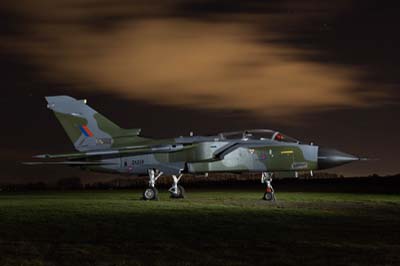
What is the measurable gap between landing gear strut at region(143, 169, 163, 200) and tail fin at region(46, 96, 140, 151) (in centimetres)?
221

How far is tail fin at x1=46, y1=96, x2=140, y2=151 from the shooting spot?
2738 cm

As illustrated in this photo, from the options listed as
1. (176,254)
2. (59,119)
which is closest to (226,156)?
(59,119)

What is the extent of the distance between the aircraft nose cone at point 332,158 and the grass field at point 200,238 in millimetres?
5810

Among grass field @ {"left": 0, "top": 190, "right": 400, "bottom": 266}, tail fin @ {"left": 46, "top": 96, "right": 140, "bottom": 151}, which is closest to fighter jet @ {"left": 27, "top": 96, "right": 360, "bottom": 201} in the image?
tail fin @ {"left": 46, "top": 96, "right": 140, "bottom": 151}

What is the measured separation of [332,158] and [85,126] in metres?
11.7

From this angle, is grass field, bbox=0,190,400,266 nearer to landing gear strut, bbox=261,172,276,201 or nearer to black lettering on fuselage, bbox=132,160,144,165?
landing gear strut, bbox=261,172,276,201

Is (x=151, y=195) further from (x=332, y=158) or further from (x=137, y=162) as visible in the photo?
(x=332, y=158)

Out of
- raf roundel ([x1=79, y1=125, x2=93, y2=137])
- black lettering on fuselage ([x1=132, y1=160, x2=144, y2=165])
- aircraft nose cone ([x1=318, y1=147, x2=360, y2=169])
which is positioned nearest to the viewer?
aircraft nose cone ([x1=318, y1=147, x2=360, y2=169])

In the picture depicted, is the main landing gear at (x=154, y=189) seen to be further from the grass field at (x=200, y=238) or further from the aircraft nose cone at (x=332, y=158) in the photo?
the grass field at (x=200, y=238)

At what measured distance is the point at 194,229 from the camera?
12.6m

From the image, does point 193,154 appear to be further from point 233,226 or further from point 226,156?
point 233,226

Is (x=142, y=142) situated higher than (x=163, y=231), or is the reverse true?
(x=142, y=142)

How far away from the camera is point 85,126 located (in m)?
27.6

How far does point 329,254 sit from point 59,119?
2102cm
